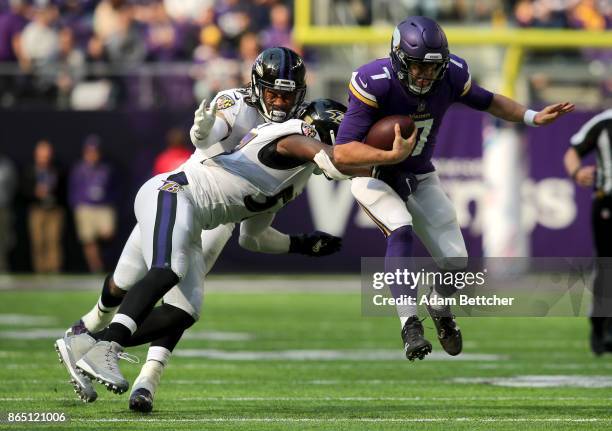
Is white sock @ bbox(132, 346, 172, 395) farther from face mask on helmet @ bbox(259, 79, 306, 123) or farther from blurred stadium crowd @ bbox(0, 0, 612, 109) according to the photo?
blurred stadium crowd @ bbox(0, 0, 612, 109)

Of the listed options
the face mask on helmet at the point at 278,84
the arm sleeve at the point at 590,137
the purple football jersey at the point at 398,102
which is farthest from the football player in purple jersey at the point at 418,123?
the arm sleeve at the point at 590,137

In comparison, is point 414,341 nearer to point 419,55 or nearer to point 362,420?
point 362,420

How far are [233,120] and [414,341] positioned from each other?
4.90 feet

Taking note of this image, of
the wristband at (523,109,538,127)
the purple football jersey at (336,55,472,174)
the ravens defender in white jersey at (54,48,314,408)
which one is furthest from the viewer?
the wristband at (523,109,538,127)

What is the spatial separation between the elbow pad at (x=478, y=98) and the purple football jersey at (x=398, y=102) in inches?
1.4

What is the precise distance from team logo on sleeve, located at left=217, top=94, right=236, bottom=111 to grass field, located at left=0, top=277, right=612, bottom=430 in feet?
4.93

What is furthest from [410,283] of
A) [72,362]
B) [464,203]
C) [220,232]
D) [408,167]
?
[464,203]

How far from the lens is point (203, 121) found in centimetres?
623

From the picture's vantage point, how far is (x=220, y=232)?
22.2 ft

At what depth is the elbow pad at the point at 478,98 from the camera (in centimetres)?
670

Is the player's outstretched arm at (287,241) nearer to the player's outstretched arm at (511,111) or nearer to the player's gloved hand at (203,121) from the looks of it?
the player's gloved hand at (203,121)

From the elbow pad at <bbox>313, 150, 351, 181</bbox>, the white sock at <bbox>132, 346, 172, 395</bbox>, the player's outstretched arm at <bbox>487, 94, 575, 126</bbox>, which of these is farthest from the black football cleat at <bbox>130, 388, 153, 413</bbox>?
the player's outstretched arm at <bbox>487, 94, 575, 126</bbox>

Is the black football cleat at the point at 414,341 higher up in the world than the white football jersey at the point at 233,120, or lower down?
lower down

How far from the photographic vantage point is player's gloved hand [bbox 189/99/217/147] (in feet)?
20.4
